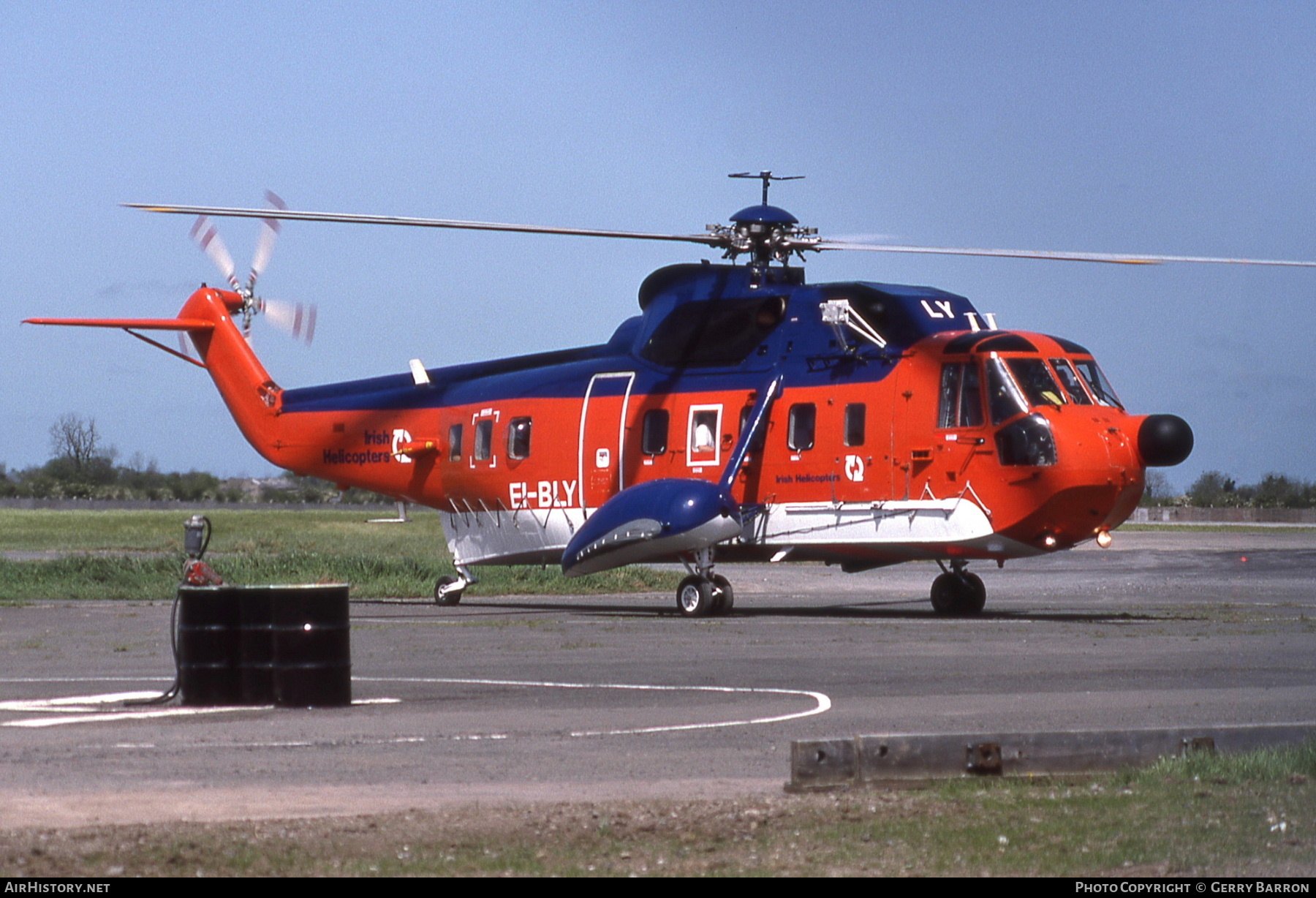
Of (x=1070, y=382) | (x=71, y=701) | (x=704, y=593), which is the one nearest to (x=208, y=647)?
(x=71, y=701)

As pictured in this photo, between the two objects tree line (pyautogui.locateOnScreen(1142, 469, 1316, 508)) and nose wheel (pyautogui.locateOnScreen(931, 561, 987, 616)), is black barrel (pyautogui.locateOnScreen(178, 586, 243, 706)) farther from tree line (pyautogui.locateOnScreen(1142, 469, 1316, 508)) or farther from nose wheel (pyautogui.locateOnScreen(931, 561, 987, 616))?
tree line (pyautogui.locateOnScreen(1142, 469, 1316, 508))

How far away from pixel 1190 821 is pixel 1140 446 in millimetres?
16238

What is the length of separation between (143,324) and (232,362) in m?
1.84

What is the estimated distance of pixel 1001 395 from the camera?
2473 cm

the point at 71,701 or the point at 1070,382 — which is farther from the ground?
the point at 1070,382

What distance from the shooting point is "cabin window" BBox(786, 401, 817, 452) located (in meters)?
26.8

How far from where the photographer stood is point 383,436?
3234 cm

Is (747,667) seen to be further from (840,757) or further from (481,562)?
(481,562)

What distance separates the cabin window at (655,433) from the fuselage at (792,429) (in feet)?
0.10

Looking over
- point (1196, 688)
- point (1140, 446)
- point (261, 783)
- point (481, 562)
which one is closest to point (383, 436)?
point (481, 562)

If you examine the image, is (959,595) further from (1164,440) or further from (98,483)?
(98,483)

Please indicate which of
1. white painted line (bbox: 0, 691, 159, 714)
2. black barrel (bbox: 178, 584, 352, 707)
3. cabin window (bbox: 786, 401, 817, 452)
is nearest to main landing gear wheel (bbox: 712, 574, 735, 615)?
cabin window (bbox: 786, 401, 817, 452)

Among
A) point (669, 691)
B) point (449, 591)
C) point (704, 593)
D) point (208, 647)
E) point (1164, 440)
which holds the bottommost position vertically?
point (669, 691)
